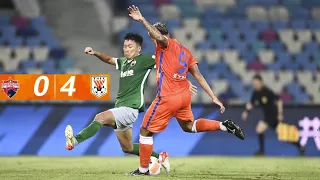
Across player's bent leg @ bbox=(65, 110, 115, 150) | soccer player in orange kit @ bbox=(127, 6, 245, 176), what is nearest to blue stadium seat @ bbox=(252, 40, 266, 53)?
soccer player in orange kit @ bbox=(127, 6, 245, 176)

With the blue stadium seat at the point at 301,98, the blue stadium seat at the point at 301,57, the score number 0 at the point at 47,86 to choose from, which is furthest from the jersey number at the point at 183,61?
the blue stadium seat at the point at 301,57

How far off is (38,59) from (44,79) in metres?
7.87

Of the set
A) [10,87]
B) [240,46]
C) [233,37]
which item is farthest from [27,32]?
A: [10,87]

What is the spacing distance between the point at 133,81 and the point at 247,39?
10.6 m

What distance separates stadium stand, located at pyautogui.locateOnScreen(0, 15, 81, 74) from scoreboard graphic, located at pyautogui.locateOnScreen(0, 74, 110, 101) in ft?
23.8

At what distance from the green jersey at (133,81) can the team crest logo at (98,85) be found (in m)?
1.38

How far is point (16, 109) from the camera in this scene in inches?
568

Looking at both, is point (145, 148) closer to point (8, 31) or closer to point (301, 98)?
Result: point (301, 98)

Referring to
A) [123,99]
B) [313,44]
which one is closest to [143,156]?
[123,99]

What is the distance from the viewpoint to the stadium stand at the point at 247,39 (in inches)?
709

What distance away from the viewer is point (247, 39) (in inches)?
748

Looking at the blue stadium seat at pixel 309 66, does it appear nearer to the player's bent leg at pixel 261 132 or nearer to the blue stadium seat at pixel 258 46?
the blue stadium seat at pixel 258 46

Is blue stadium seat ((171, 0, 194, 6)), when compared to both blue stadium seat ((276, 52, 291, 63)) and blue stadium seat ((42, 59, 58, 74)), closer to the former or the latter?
blue stadium seat ((276, 52, 291, 63))

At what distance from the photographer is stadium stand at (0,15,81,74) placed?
1786 centimetres
